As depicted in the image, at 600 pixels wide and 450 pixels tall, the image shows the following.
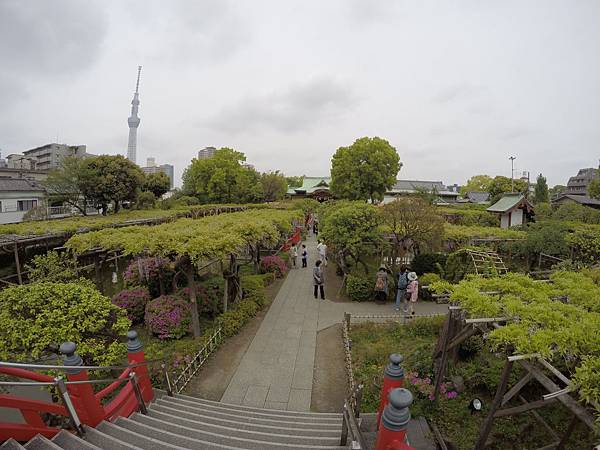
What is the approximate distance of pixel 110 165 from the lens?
71.7 feet

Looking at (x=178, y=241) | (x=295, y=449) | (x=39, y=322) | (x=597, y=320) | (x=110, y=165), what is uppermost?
(x=110, y=165)

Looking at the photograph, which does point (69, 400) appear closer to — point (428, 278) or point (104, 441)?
point (104, 441)

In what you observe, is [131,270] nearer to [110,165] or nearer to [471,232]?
[110,165]

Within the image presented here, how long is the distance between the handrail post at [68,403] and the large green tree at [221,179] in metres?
34.1

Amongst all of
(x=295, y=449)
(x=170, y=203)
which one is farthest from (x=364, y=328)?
(x=170, y=203)

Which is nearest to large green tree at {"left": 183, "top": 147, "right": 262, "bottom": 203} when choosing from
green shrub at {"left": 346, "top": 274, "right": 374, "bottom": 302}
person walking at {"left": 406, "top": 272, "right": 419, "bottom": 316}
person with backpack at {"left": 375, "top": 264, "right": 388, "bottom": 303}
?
green shrub at {"left": 346, "top": 274, "right": 374, "bottom": 302}

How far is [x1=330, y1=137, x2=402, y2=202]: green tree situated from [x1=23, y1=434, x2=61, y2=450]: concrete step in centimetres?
3552

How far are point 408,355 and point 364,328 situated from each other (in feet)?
6.40

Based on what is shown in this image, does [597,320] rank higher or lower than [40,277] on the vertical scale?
higher

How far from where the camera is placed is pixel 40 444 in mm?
3213

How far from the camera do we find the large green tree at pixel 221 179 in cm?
3703

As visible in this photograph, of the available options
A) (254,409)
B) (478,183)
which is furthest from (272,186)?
(478,183)

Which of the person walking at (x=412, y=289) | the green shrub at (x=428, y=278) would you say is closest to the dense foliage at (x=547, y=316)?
the person walking at (x=412, y=289)

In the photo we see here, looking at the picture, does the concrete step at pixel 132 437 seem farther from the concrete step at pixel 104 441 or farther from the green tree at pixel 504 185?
the green tree at pixel 504 185
